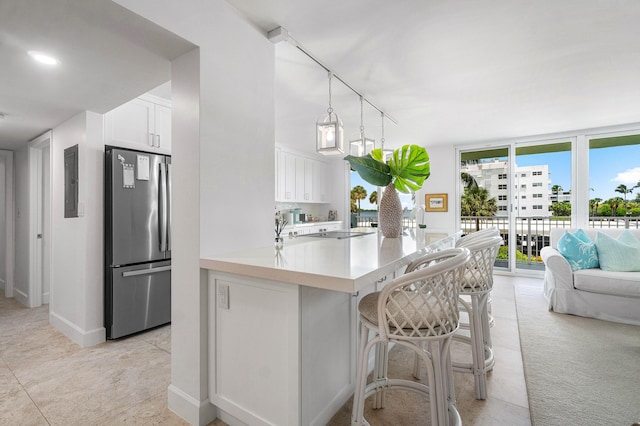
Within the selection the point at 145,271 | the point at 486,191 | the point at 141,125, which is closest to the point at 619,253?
the point at 486,191

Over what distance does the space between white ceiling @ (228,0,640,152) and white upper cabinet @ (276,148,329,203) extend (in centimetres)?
150

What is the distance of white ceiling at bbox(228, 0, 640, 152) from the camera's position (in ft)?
6.19

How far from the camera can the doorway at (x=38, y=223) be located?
→ 375 cm

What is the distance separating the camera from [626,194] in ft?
14.7

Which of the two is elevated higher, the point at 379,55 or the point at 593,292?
the point at 379,55

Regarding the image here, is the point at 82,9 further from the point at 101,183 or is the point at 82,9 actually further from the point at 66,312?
the point at 66,312

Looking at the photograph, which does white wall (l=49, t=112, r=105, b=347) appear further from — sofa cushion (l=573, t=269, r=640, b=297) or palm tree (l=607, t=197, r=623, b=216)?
palm tree (l=607, t=197, r=623, b=216)

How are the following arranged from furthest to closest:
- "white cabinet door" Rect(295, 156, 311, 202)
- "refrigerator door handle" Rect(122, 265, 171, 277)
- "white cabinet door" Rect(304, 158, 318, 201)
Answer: "white cabinet door" Rect(304, 158, 318, 201), "white cabinet door" Rect(295, 156, 311, 202), "refrigerator door handle" Rect(122, 265, 171, 277)

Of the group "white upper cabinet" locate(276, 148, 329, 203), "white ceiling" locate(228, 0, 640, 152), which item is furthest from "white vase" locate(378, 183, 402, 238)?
"white upper cabinet" locate(276, 148, 329, 203)

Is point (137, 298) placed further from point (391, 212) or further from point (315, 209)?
point (315, 209)

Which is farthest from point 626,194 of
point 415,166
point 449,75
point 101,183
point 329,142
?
point 101,183

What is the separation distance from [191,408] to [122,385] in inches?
29.2

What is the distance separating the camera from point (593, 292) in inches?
126

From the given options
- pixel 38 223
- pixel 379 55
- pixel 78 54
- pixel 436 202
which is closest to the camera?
pixel 78 54
